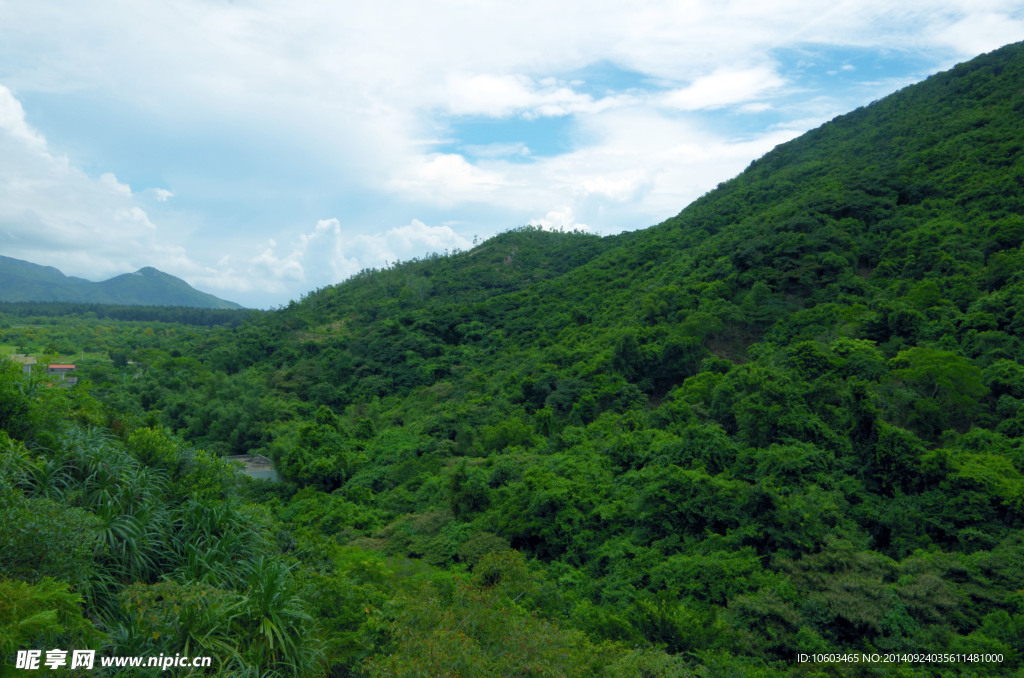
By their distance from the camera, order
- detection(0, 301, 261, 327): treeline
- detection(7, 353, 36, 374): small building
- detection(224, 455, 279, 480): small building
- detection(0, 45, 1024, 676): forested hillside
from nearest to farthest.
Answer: detection(0, 45, 1024, 676): forested hillside → detection(7, 353, 36, 374): small building → detection(224, 455, 279, 480): small building → detection(0, 301, 261, 327): treeline

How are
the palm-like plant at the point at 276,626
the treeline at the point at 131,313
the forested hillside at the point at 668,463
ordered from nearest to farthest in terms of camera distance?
the palm-like plant at the point at 276,626, the forested hillside at the point at 668,463, the treeline at the point at 131,313

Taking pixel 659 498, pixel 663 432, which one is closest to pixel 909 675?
pixel 659 498

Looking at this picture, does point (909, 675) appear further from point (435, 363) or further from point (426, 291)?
point (426, 291)

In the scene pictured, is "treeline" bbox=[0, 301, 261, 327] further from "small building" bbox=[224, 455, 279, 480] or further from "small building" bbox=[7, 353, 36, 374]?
"small building" bbox=[7, 353, 36, 374]

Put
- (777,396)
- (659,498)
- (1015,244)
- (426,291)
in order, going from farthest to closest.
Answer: (426,291) < (1015,244) < (777,396) < (659,498)

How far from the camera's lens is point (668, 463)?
16.3 meters

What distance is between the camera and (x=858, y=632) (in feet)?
32.3

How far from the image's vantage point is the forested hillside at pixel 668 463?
8.42 meters

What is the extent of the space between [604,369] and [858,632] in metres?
16.6

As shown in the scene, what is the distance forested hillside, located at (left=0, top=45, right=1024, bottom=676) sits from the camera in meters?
8.42

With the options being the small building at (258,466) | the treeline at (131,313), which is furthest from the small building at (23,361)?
the treeline at (131,313)

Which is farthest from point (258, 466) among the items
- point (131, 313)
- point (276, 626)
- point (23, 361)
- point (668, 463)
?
point (131, 313)

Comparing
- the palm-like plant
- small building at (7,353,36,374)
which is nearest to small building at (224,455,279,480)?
small building at (7,353,36,374)

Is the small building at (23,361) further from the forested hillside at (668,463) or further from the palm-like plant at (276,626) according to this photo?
the palm-like plant at (276,626)
